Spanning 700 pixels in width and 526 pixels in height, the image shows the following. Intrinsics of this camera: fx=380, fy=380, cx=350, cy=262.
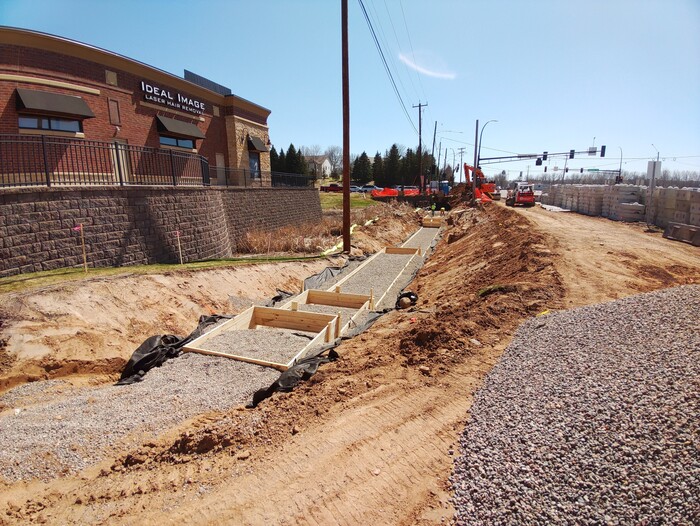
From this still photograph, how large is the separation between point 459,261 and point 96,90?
18.4 metres

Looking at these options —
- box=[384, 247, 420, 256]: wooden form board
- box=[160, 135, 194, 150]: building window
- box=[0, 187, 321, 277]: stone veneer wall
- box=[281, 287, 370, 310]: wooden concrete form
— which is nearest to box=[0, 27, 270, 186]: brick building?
box=[160, 135, 194, 150]: building window

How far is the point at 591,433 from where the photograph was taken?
3234 millimetres

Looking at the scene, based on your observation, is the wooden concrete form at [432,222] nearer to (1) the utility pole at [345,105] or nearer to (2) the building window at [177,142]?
(1) the utility pole at [345,105]

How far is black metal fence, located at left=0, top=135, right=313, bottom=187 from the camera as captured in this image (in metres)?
10.3

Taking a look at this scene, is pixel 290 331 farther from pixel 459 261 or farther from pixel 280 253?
pixel 280 253

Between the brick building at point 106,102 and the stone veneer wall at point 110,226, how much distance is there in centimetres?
177

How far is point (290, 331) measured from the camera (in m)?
8.91

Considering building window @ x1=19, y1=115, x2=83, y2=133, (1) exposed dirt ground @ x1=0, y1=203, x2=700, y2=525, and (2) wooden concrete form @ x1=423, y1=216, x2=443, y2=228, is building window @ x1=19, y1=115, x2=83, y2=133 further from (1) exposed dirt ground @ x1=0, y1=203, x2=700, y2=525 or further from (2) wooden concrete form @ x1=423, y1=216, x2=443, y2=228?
(2) wooden concrete form @ x1=423, y1=216, x2=443, y2=228

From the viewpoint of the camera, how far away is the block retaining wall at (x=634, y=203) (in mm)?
15891

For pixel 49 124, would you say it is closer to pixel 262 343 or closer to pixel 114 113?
pixel 114 113

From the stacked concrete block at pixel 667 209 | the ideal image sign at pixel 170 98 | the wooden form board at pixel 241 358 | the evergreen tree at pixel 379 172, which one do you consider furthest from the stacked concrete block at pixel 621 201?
the evergreen tree at pixel 379 172

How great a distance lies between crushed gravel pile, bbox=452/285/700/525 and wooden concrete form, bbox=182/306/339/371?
13.4ft

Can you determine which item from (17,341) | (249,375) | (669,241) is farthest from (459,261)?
(17,341)

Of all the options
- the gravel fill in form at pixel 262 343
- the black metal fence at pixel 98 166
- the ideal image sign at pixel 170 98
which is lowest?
the gravel fill in form at pixel 262 343
